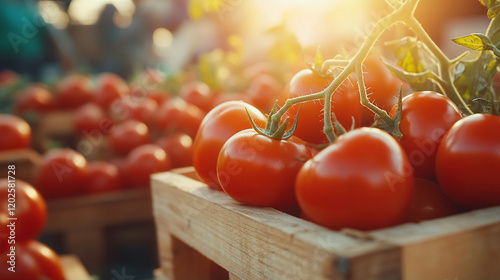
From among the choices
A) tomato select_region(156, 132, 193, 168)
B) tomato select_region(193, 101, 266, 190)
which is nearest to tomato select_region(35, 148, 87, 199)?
tomato select_region(156, 132, 193, 168)

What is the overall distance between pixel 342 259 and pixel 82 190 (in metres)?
1.74

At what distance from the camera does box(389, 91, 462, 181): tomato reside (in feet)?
2.62

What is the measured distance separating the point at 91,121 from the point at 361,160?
6.93 feet

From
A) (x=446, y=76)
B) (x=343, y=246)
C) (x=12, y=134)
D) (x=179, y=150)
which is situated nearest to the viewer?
(x=343, y=246)

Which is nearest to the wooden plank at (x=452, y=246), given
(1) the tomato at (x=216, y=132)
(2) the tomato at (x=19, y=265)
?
(1) the tomato at (x=216, y=132)

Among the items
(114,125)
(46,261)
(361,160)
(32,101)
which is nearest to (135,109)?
(114,125)

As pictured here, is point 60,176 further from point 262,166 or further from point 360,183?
point 360,183

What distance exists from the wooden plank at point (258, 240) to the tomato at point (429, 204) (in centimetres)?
18

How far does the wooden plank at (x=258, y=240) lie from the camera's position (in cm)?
60

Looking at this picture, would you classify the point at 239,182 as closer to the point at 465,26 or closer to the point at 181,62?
the point at 181,62

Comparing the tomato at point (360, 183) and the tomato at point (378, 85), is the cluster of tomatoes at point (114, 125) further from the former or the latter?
the tomato at point (360, 183)

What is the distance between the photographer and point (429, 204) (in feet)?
2.55

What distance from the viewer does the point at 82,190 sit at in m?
2.13

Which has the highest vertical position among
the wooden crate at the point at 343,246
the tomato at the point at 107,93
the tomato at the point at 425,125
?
the tomato at the point at 107,93
